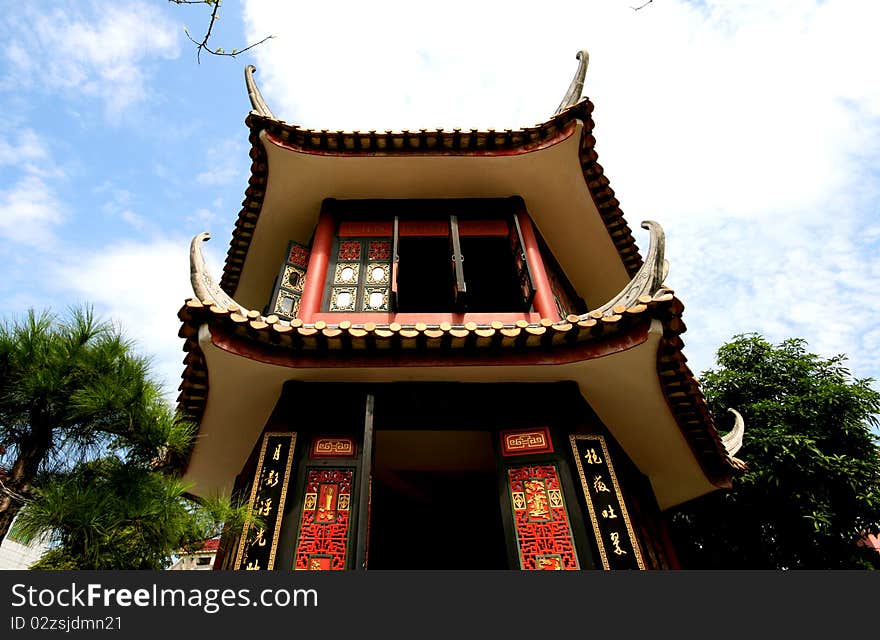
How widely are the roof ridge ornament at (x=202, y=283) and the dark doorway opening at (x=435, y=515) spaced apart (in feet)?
8.72

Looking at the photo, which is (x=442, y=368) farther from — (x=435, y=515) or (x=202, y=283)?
(x=435, y=515)

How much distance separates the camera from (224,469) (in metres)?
6.48

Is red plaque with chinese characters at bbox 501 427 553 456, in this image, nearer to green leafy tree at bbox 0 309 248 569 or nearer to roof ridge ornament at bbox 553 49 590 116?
green leafy tree at bbox 0 309 248 569

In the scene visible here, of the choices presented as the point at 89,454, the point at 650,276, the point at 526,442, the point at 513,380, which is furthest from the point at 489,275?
the point at 89,454

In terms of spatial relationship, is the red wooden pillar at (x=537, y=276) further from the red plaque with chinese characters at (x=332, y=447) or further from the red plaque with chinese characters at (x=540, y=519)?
the red plaque with chinese characters at (x=332, y=447)

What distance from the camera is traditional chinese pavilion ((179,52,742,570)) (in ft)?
15.8

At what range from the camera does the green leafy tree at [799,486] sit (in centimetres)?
1048

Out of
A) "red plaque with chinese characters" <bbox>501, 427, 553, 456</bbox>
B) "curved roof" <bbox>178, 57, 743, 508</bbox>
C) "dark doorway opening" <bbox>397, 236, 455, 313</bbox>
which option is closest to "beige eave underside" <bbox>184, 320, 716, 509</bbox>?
"curved roof" <bbox>178, 57, 743, 508</bbox>

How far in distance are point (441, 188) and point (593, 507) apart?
16.6 ft

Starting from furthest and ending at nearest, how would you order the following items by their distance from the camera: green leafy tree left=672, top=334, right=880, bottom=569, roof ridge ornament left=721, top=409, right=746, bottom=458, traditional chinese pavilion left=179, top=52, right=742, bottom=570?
green leafy tree left=672, top=334, right=880, bottom=569, roof ridge ornament left=721, top=409, right=746, bottom=458, traditional chinese pavilion left=179, top=52, right=742, bottom=570

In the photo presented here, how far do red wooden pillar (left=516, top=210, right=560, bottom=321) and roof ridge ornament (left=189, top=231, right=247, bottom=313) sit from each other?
3.51m

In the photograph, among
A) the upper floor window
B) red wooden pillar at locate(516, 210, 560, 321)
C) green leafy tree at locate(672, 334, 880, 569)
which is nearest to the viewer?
red wooden pillar at locate(516, 210, 560, 321)
